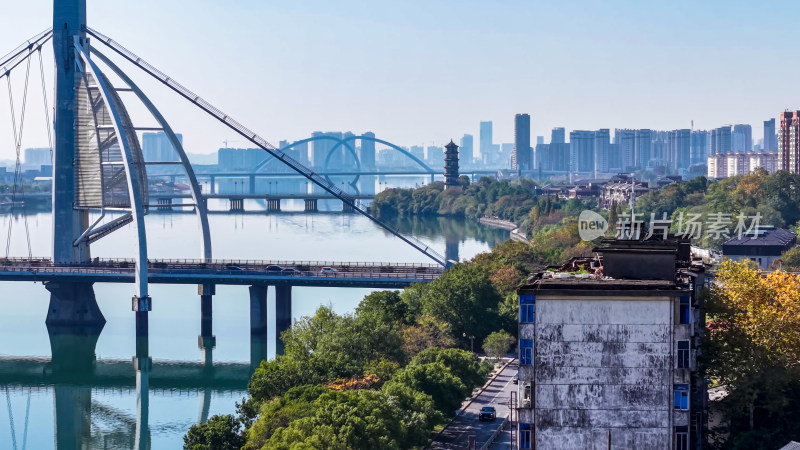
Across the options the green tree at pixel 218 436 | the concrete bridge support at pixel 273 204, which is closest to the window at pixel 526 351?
the green tree at pixel 218 436

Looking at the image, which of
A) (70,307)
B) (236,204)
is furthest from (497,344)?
(236,204)

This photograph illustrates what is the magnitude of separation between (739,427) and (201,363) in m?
19.6

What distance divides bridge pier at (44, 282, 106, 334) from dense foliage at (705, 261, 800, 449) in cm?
2630

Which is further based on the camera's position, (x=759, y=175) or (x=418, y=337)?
(x=759, y=175)

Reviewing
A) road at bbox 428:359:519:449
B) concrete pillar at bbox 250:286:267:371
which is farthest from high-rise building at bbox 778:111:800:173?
road at bbox 428:359:519:449

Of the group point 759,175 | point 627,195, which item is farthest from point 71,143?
point 627,195

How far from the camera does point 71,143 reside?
4334cm

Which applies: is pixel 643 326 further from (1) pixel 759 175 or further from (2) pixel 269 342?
(1) pixel 759 175

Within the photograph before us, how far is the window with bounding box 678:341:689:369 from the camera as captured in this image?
17297mm

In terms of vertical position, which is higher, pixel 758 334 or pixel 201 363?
pixel 758 334

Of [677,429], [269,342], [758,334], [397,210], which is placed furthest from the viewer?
[397,210]

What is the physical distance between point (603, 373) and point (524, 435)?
1442 millimetres

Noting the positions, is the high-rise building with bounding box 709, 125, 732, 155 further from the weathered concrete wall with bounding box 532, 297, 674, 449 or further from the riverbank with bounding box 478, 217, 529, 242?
the weathered concrete wall with bounding box 532, 297, 674, 449

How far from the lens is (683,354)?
17.3 meters
